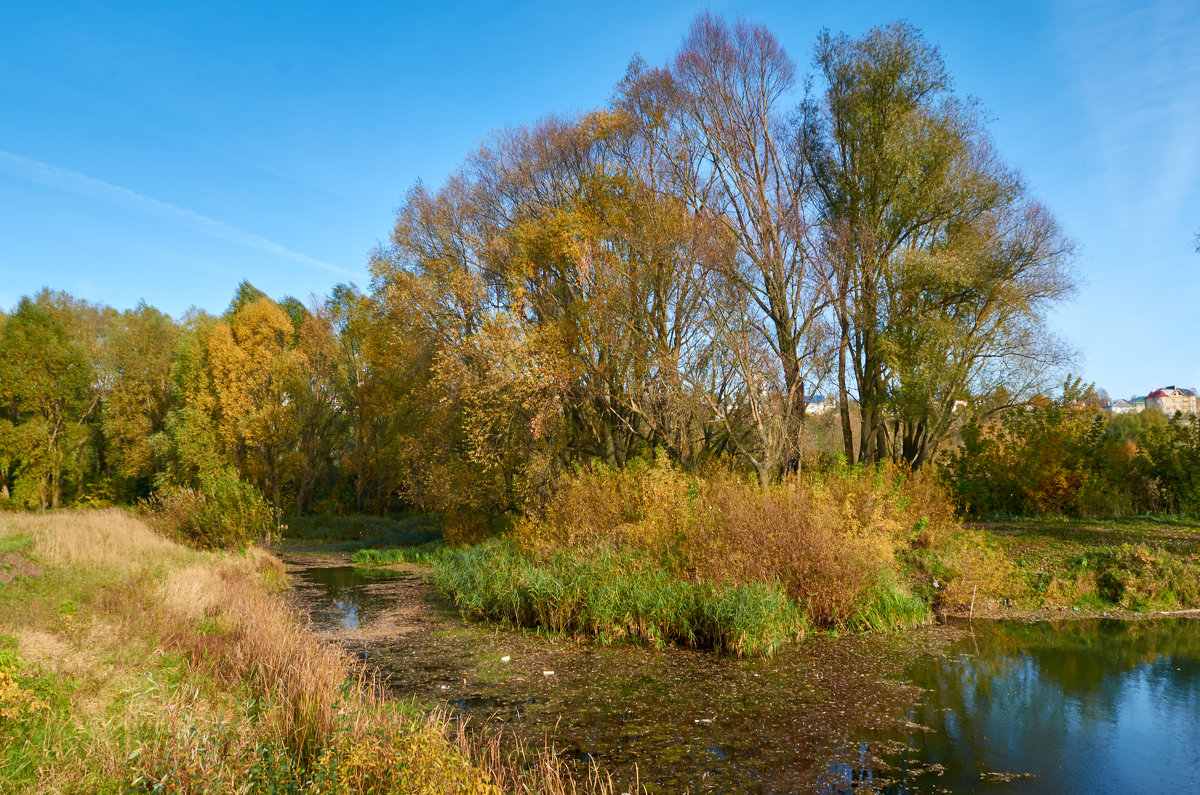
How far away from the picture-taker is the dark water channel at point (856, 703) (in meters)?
6.54

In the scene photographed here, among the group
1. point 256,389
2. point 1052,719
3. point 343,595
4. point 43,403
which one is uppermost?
point 256,389

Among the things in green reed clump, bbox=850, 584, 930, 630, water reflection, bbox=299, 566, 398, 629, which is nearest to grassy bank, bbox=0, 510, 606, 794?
water reflection, bbox=299, 566, 398, 629

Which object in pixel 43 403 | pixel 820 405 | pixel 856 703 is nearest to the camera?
pixel 856 703

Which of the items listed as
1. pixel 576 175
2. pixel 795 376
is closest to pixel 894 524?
pixel 795 376

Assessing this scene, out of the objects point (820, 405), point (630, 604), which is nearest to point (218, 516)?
point (630, 604)

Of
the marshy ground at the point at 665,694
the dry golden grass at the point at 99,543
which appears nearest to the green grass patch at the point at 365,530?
the dry golden grass at the point at 99,543

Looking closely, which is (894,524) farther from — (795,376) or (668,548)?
(795,376)

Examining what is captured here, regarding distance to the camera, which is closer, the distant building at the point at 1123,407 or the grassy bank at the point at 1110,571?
the grassy bank at the point at 1110,571

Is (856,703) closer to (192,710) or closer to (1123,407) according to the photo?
(192,710)

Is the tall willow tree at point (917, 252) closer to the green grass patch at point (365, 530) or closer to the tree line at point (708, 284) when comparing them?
the tree line at point (708, 284)

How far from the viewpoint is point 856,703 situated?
8.30 metres

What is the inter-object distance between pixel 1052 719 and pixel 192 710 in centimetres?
859

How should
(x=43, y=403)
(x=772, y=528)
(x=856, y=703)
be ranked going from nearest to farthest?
(x=856, y=703)
(x=772, y=528)
(x=43, y=403)

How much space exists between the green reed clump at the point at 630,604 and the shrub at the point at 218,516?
27.2 ft
